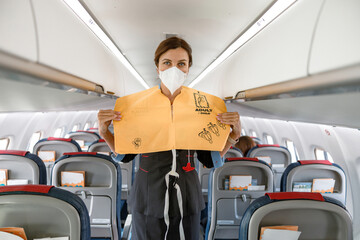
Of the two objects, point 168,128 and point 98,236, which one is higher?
point 168,128

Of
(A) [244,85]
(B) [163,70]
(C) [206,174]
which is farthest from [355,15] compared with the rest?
(C) [206,174]

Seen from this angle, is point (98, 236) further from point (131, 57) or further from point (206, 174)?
point (131, 57)

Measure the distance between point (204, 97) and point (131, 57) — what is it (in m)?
3.13

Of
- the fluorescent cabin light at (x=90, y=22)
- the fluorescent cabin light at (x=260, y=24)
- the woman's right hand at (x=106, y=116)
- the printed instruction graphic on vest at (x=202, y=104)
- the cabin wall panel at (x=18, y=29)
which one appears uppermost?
the fluorescent cabin light at (x=90, y=22)

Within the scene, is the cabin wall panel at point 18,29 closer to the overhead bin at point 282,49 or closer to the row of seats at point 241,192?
the overhead bin at point 282,49

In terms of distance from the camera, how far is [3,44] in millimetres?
1062

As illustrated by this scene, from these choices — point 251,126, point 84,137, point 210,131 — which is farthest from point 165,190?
point 251,126

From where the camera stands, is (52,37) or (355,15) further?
(52,37)

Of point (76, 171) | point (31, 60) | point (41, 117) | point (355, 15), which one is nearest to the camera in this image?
point (355, 15)

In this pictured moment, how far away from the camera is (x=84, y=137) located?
22.0 ft

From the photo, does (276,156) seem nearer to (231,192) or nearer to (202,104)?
(231,192)

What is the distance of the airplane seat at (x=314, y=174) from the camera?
221 cm

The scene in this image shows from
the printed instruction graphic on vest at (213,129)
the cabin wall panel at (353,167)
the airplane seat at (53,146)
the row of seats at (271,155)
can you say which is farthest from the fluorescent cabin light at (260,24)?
the airplane seat at (53,146)

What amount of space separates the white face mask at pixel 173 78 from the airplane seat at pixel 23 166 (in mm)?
1617
